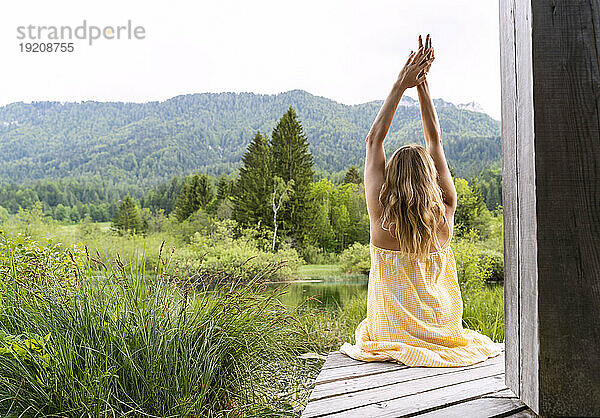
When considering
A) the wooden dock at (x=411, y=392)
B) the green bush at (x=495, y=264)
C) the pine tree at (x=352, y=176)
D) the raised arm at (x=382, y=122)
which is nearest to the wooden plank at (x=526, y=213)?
the wooden dock at (x=411, y=392)

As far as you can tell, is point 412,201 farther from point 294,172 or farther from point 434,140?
point 294,172

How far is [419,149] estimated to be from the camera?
6.23 ft

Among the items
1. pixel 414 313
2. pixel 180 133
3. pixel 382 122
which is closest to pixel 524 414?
pixel 414 313

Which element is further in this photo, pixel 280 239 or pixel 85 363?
pixel 280 239

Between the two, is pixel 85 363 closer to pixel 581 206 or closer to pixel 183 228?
pixel 581 206

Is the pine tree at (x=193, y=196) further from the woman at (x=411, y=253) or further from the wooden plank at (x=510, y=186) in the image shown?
the wooden plank at (x=510, y=186)

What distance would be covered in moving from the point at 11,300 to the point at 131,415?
0.67 meters

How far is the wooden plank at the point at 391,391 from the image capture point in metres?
1.28

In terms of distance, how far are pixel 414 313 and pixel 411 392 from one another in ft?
1.70

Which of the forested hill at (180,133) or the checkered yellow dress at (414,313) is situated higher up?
the forested hill at (180,133)

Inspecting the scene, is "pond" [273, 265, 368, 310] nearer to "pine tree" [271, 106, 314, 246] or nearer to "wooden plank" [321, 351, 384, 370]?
"pine tree" [271, 106, 314, 246]

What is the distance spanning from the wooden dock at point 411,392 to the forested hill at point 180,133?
7495 mm

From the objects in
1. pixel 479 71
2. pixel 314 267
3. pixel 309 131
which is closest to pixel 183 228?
pixel 314 267

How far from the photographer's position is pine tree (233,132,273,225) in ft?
27.5
